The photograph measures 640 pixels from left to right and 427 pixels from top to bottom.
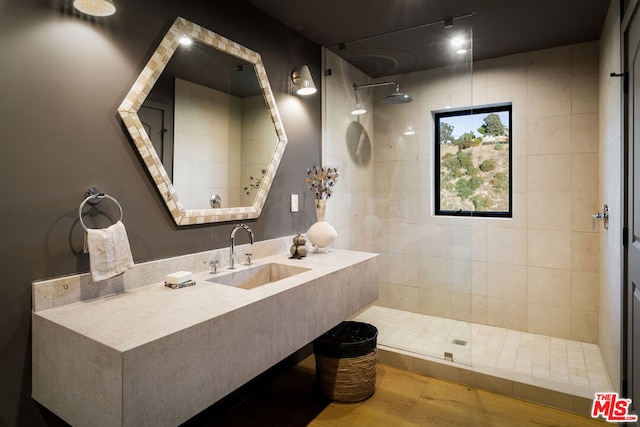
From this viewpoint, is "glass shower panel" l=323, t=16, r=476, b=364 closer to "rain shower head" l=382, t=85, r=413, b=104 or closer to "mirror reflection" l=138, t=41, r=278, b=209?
"rain shower head" l=382, t=85, r=413, b=104

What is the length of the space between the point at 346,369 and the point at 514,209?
2.08m

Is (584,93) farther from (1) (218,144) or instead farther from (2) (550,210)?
(1) (218,144)

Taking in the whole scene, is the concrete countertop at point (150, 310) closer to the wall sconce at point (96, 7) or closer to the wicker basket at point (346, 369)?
the wicker basket at point (346, 369)

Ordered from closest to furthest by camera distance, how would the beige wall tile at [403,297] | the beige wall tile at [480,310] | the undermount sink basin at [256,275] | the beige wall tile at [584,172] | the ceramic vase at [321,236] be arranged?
the undermount sink basin at [256,275] → the ceramic vase at [321,236] → the beige wall tile at [584,172] → the beige wall tile at [403,297] → the beige wall tile at [480,310]

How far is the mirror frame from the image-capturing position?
5.57 ft

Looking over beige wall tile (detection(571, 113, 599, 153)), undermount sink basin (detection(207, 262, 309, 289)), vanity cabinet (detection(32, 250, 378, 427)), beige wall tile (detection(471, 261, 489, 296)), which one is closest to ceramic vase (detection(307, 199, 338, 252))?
undermount sink basin (detection(207, 262, 309, 289))

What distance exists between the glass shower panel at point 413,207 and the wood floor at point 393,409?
38 cm

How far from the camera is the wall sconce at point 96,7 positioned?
1.48 meters

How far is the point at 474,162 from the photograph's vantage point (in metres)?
3.46

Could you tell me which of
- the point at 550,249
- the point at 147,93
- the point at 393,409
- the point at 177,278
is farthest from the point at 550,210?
the point at 147,93

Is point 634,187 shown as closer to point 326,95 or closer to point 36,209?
point 326,95

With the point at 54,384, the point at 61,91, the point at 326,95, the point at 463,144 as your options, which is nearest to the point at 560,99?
the point at 463,144

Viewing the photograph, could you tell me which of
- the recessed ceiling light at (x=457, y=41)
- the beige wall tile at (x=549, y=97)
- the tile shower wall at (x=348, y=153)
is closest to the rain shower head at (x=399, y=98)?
the tile shower wall at (x=348, y=153)

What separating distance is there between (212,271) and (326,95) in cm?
182
